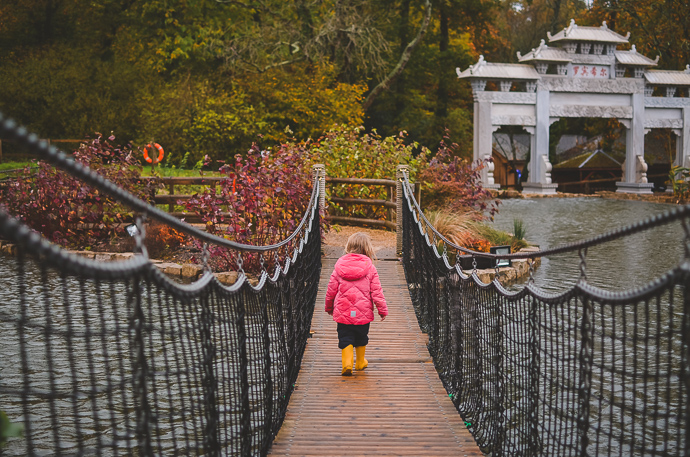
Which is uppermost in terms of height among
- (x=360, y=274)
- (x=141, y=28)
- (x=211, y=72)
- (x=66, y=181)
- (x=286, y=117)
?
(x=141, y=28)

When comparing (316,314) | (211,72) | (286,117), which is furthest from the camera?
(211,72)

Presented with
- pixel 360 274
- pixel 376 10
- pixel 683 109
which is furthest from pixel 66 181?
pixel 683 109

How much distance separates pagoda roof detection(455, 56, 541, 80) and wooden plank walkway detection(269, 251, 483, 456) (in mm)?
17804

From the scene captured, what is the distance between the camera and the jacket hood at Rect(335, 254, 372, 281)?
5.22 metres

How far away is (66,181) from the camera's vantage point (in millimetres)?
11469

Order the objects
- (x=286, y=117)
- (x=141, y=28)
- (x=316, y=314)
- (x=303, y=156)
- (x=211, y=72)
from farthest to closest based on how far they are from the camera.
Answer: (x=141, y=28) < (x=211, y=72) < (x=286, y=117) < (x=303, y=156) < (x=316, y=314)

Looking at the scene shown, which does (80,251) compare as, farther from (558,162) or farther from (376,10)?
(558,162)

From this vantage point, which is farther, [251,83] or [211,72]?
[211,72]

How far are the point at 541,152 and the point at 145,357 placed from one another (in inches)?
948

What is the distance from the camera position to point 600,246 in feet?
43.7

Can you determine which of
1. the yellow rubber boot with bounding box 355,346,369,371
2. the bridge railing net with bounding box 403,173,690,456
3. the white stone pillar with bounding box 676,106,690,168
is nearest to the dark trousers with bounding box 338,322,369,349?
the yellow rubber boot with bounding box 355,346,369,371

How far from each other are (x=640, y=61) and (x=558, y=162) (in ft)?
25.2

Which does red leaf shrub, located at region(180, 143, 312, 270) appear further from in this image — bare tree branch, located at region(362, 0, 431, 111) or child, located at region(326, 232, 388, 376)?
bare tree branch, located at region(362, 0, 431, 111)

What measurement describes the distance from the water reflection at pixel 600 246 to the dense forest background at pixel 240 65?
6660 millimetres
